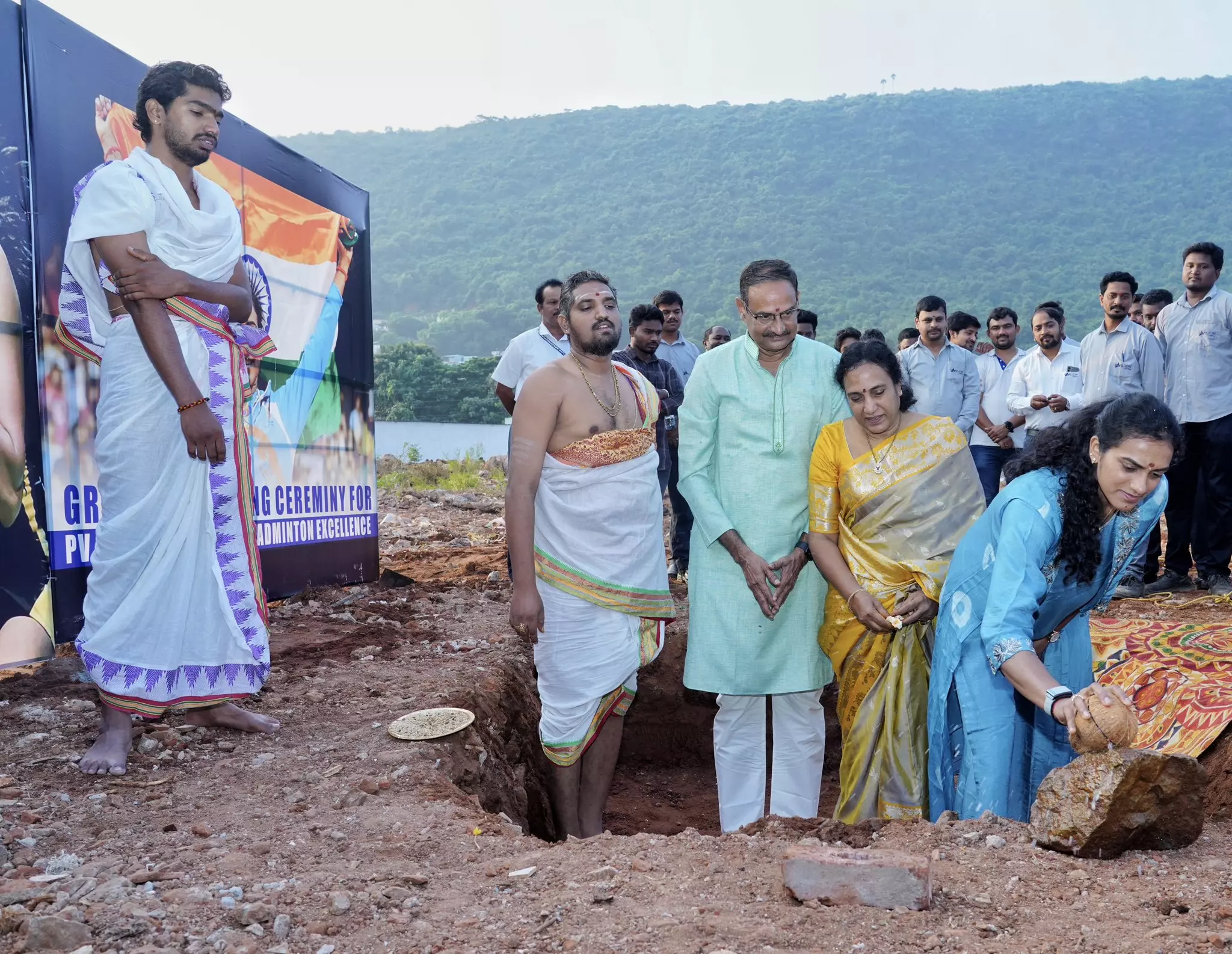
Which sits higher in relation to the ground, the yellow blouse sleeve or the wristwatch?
the yellow blouse sleeve

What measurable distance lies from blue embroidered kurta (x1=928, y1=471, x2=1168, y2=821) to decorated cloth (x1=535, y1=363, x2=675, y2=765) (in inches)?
39.5

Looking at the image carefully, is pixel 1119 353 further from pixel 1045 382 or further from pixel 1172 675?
pixel 1172 675

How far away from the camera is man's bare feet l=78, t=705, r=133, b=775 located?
3150 millimetres

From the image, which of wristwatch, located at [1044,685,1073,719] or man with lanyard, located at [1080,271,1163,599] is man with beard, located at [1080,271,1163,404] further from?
wristwatch, located at [1044,685,1073,719]

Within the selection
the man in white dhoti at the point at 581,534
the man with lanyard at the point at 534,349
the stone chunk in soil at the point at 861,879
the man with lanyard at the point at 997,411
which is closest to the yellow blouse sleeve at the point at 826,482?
the man in white dhoti at the point at 581,534

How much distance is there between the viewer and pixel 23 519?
388 centimetres

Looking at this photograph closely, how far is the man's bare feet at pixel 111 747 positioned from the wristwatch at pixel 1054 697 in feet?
8.67

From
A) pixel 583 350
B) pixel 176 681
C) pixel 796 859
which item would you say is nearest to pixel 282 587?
pixel 176 681

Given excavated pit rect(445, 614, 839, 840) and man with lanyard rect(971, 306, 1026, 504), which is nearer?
excavated pit rect(445, 614, 839, 840)

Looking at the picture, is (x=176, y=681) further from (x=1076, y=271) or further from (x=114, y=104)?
(x=1076, y=271)

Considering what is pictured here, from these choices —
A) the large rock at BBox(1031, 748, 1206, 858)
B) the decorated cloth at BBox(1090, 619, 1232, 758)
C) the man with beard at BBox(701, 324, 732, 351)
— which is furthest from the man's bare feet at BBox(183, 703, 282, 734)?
the man with beard at BBox(701, 324, 732, 351)

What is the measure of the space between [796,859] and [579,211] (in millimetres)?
72267

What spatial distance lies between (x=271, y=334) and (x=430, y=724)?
9.55ft

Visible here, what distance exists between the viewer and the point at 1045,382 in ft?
23.0
